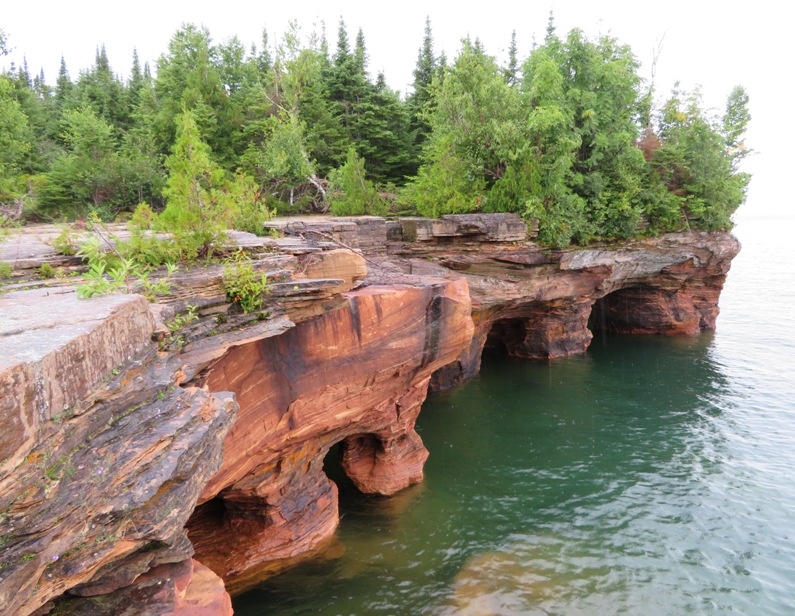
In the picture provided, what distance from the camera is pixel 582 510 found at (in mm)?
12125

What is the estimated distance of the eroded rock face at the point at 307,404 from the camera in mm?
8688

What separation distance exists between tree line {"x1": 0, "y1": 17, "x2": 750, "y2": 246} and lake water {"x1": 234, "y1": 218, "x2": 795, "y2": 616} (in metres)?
7.29

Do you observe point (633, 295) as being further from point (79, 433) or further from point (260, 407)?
point (79, 433)

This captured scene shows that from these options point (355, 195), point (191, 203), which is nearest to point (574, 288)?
point (355, 195)

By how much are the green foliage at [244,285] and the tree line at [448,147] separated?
200 inches

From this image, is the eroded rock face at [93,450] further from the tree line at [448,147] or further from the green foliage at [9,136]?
the green foliage at [9,136]

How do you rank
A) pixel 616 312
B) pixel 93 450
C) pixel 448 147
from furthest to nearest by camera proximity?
pixel 616 312 < pixel 448 147 < pixel 93 450

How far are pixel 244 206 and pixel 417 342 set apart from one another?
5.54 metres

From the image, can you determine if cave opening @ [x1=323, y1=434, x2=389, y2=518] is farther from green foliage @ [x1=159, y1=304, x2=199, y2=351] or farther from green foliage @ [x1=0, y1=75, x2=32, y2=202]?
green foliage @ [x1=0, y1=75, x2=32, y2=202]

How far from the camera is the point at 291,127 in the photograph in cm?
2011

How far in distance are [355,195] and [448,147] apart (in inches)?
165

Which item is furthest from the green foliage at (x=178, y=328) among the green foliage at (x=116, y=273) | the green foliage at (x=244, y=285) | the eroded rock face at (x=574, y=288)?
the eroded rock face at (x=574, y=288)

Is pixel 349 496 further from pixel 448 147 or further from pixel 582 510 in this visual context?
pixel 448 147

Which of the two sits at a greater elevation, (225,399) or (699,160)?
(699,160)
